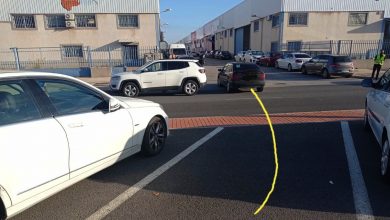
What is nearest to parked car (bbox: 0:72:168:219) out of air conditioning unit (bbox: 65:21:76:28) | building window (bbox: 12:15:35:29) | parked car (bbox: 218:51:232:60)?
air conditioning unit (bbox: 65:21:76:28)

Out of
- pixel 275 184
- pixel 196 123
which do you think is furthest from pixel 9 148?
pixel 196 123

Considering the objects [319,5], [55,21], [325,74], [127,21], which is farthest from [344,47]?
[55,21]

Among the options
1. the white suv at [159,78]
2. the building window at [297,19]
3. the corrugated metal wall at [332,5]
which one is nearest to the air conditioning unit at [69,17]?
the white suv at [159,78]

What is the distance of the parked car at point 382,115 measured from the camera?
408cm

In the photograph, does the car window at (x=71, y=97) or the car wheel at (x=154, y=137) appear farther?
the car wheel at (x=154, y=137)

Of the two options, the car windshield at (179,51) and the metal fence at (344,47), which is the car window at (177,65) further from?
the metal fence at (344,47)

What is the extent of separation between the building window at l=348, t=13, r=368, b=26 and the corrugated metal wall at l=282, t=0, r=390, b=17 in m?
0.66

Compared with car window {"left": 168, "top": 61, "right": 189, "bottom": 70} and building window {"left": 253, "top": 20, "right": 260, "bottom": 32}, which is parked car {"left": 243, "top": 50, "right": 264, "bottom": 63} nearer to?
building window {"left": 253, "top": 20, "right": 260, "bottom": 32}

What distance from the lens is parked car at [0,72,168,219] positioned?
2930 millimetres

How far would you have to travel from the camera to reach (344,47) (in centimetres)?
3166

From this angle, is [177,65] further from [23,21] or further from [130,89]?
[23,21]

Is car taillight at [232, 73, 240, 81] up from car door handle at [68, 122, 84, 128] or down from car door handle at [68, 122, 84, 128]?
down

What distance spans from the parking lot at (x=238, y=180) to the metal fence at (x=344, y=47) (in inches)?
1015

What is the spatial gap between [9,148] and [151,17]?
92.9ft
